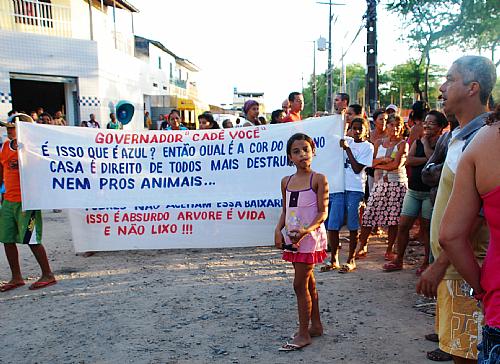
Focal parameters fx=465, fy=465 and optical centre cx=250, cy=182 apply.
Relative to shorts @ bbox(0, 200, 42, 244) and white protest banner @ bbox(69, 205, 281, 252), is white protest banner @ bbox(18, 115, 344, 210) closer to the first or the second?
white protest banner @ bbox(69, 205, 281, 252)

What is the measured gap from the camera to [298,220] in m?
3.46

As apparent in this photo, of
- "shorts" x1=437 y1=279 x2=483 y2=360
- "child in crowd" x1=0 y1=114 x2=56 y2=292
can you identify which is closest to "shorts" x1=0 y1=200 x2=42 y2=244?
"child in crowd" x1=0 y1=114 x2=56 y2=292

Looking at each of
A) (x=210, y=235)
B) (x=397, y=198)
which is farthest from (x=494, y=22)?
(x=210, y=235)

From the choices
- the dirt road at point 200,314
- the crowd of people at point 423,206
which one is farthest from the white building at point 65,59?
the dirt road at point 200,314

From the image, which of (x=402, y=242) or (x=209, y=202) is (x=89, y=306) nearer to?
(x=209, y=202)

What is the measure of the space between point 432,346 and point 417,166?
211cm

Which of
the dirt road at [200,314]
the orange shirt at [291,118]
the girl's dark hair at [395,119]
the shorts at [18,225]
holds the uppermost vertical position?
the orange shirt at [291,118]

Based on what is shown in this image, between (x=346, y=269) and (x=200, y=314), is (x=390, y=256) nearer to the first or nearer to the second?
(x=346, y=269)

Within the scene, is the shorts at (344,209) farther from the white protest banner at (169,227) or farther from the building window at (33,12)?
the building window at (33,12)

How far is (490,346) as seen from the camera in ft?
5.08

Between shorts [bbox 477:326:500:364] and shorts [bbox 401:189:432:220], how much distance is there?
3.52m

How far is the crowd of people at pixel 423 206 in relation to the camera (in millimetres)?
1567

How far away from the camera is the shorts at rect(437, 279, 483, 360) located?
81.0 inches

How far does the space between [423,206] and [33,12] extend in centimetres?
1784
